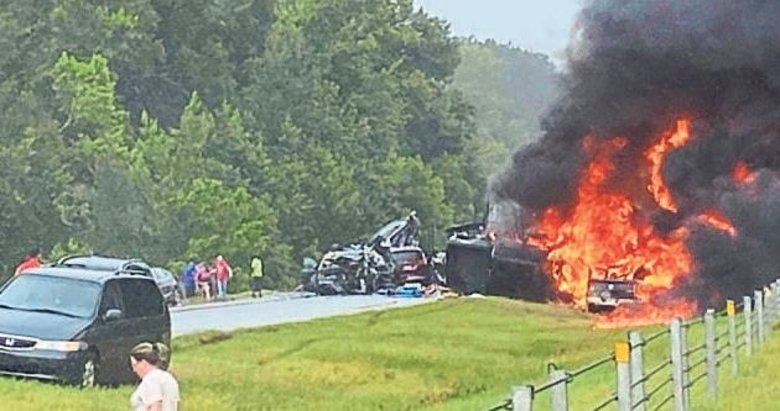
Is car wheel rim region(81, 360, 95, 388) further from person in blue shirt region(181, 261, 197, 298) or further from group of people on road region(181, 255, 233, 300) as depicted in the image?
person in blue shirt region(181, 261, 197, 298)

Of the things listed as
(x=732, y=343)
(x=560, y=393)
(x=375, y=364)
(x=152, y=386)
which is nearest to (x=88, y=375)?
(x=375, y=364)

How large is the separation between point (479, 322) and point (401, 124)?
51.0m

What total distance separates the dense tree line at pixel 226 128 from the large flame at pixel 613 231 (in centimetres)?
2518

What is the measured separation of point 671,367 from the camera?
1557cm

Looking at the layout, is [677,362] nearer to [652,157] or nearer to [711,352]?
[711,352]

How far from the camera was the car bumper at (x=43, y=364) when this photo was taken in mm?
21188

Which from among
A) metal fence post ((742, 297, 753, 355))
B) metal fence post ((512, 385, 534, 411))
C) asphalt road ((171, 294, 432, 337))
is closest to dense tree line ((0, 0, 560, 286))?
asphalt road ((171, 294, 432, 337))

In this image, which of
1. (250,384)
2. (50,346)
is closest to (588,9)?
(250,384)

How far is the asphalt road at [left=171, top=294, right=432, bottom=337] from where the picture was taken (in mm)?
37438

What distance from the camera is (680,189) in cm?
4400

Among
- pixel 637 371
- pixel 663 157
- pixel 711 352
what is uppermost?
pixel 663 157

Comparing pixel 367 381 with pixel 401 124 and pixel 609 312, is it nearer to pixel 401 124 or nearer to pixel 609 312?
pixel 609 312

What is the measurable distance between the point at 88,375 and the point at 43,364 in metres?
0.65

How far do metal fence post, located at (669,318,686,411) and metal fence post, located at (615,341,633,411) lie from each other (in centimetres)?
292
